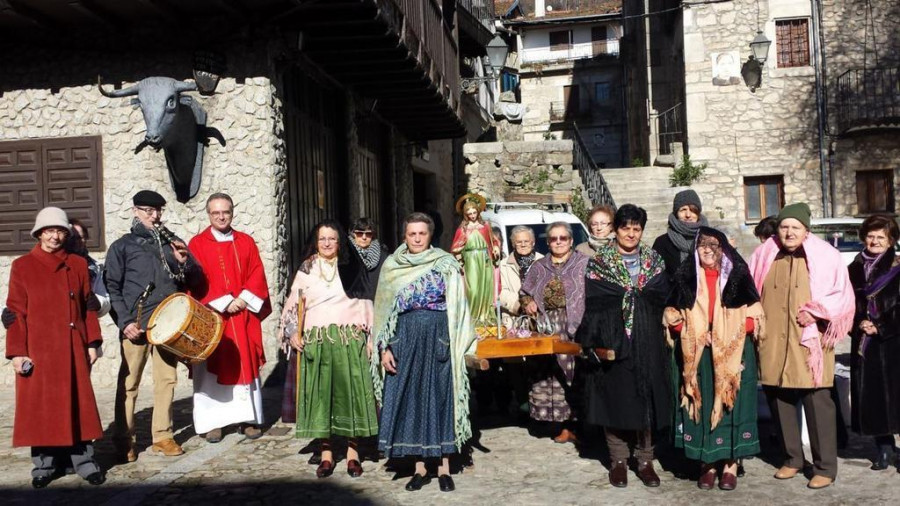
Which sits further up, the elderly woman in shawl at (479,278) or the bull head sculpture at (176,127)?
the bull head sculpture at (176,127)

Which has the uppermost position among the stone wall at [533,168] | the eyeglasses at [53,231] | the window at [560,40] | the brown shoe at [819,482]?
the window at [560,40]

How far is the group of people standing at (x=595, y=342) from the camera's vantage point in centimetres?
508

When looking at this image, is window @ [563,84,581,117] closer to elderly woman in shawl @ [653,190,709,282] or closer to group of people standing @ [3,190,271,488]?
elderly woman in shawl @ [653,190,709,282]

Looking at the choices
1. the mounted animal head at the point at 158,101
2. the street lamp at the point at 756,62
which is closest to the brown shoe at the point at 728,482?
the mounted animal head at the point at 158,101

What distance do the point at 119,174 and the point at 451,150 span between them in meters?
13.1

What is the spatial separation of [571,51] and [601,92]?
291 cm

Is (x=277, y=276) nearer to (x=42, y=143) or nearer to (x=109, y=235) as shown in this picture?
(x=109, y=235)

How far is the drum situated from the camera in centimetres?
548

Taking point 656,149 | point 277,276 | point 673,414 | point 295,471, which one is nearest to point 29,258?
point 295,471

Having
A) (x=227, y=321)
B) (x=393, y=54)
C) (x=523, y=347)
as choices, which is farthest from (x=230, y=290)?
(x=393, y=54)

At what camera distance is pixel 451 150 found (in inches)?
840

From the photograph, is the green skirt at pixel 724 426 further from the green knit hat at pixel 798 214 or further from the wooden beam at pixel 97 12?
the wooden beam at pixel 97 12

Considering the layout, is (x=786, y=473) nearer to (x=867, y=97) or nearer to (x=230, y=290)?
(x=230, y=290)

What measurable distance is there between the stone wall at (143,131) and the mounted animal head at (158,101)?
0.70 metres
